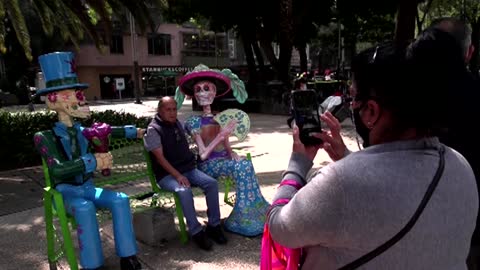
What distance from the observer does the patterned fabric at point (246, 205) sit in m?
3.79

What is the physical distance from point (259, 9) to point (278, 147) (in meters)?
9.44

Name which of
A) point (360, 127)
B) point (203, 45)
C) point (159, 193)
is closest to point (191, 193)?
point (159, 193)

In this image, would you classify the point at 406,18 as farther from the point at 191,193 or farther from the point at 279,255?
the point at 279,255

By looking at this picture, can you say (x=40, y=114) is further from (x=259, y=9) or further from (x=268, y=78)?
(x=268, y=78)

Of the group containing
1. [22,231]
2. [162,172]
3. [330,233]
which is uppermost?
[330,233]

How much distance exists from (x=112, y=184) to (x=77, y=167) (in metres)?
1.19

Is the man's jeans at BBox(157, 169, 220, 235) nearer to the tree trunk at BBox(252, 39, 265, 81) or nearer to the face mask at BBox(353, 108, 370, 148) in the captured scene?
the face mask at BBox(353, 108, 370, 148)

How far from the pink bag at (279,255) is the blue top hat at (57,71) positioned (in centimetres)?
231

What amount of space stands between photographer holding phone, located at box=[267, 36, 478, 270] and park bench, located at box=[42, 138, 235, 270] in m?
2.19

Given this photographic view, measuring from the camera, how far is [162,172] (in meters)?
3.70

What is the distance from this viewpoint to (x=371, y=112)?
113cm

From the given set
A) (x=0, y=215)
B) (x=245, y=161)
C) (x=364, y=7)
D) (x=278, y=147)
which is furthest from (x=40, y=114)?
(x=364, y=7)

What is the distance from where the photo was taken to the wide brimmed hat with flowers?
416cm

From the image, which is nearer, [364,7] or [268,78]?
[364,7]
